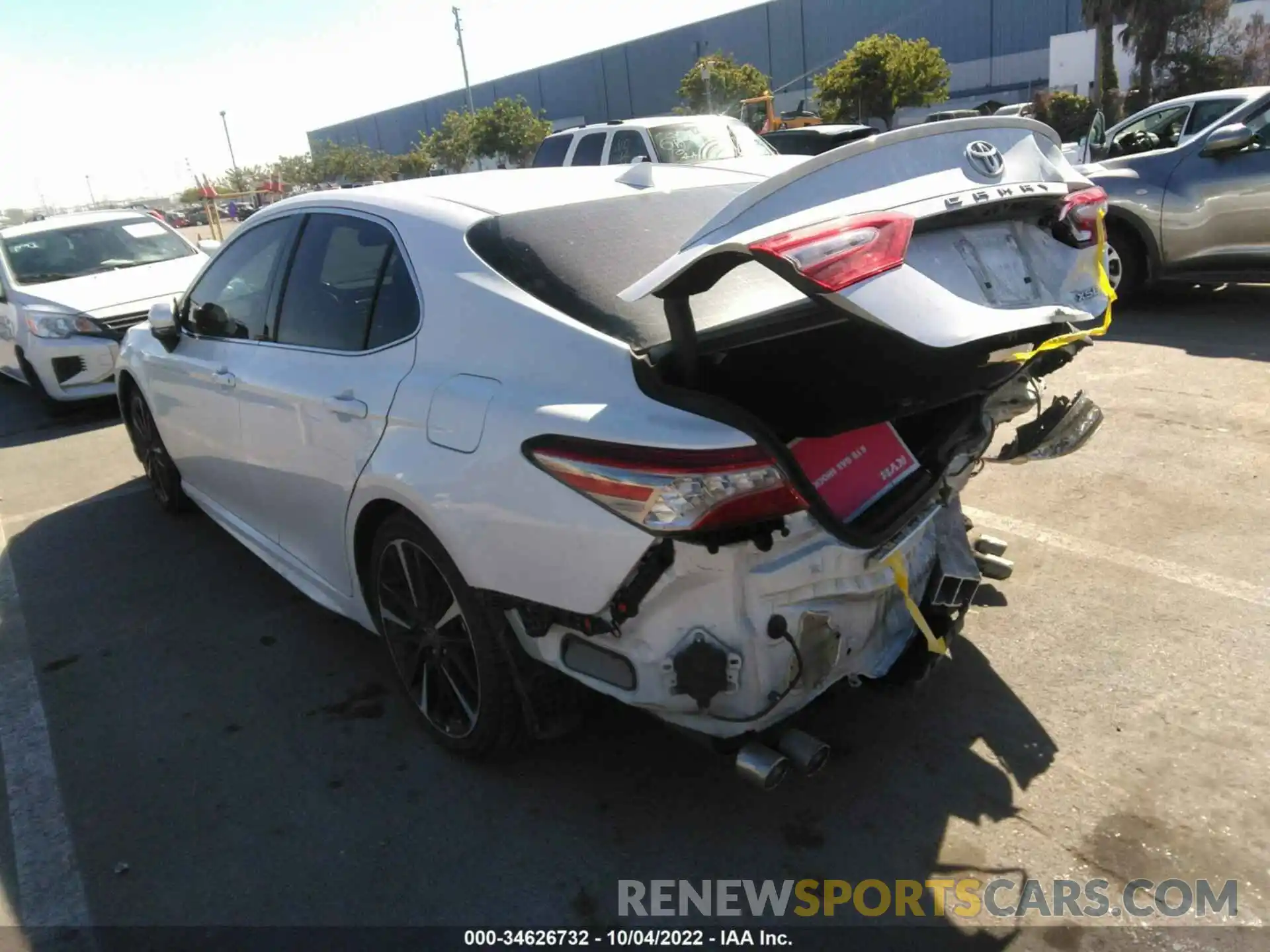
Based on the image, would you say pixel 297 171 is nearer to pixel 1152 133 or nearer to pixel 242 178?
pixel 242 178

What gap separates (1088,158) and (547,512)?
33.7 feet

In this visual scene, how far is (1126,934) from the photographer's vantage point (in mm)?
2283

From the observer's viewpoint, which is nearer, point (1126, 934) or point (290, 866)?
point (1126, 934)

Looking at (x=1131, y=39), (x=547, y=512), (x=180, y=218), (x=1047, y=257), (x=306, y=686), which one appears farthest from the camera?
(x=180, y=218)

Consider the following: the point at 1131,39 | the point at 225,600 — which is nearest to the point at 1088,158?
the point at 225,600

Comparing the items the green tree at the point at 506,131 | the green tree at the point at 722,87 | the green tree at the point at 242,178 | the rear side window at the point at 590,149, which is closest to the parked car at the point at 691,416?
the rear side window at the point at 590,149

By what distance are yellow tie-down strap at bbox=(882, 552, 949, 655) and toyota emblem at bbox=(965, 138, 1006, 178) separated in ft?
3.35

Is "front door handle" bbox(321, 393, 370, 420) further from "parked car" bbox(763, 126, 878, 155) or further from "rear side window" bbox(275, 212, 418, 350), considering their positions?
"parked car" bbox(763, 126, 878, 155)

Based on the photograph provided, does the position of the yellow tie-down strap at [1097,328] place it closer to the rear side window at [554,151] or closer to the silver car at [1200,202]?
the silver car at [1200,202]

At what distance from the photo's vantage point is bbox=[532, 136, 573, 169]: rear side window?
1377 centimetres

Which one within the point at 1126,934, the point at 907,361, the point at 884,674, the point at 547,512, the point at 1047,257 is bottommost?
the point at 1126,934

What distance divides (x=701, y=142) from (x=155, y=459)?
9.35 meters

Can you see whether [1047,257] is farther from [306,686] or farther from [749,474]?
[306,686]

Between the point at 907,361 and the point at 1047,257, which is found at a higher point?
the point at 1047,257
